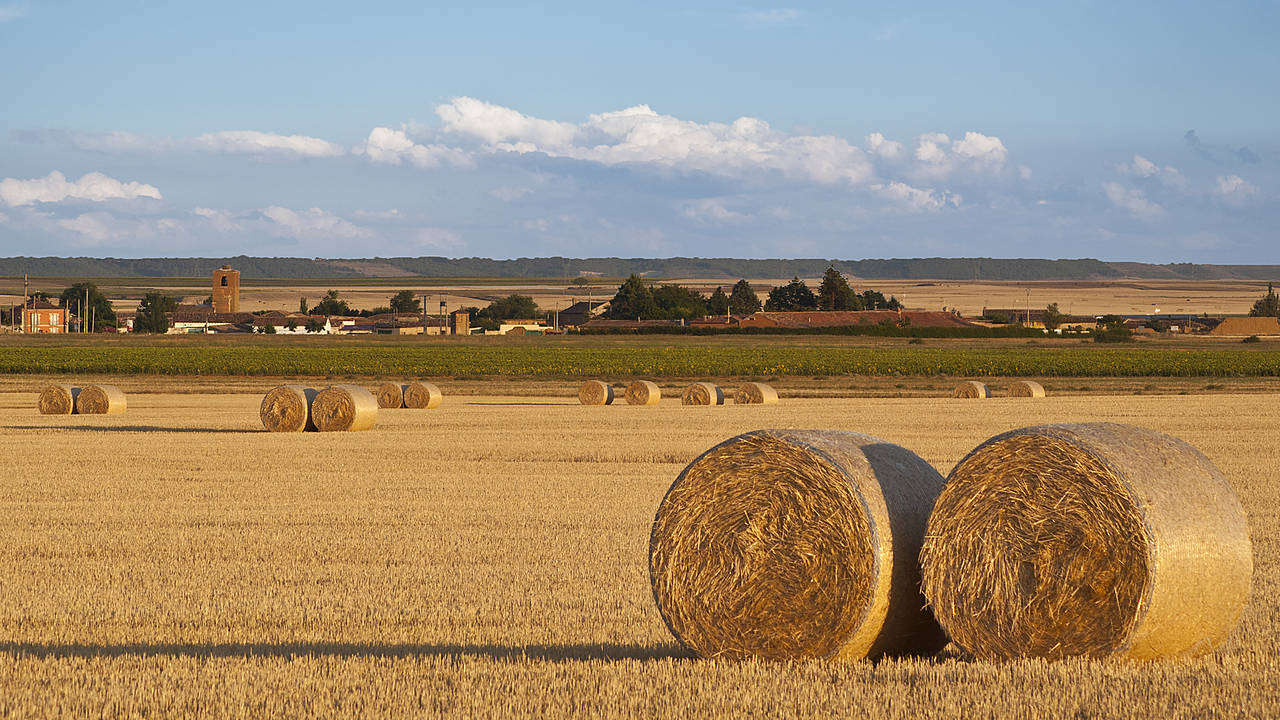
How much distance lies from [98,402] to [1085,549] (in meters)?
31.0

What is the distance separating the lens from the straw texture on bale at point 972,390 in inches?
1853

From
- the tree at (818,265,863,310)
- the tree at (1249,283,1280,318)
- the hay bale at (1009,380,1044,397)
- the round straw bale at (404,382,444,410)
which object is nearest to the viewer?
the round straw bale at (404,382,444,410)

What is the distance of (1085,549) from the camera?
771 cm

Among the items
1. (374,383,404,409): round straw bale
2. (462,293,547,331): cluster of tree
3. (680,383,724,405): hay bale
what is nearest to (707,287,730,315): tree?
(462,293,547,331): cluster of tree

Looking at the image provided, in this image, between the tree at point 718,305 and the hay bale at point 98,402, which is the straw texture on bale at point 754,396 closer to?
the hay bale at point 98,402

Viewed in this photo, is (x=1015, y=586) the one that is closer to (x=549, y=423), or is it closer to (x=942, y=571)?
(x=942, y=571)

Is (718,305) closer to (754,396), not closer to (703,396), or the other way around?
(754,396)

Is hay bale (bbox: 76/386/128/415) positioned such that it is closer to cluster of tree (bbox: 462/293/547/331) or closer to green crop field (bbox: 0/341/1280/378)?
green crop field (bbox: 0/341/1280/378)

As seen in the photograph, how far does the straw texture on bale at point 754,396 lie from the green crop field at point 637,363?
55.8ft

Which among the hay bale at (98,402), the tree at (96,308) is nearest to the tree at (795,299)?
the tree at (96,308)

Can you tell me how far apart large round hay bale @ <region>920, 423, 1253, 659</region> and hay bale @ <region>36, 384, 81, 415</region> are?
100 ft

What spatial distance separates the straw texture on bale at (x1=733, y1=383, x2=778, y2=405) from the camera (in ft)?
138

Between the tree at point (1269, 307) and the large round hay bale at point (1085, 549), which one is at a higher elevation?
the tree at point (1269, 307)

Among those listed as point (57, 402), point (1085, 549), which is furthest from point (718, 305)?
point (1085, 549)
